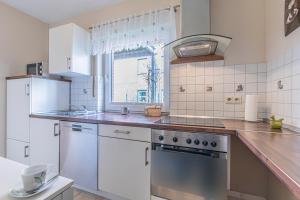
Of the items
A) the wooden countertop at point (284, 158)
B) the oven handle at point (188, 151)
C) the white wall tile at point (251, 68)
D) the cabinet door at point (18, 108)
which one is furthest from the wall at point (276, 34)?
the cabinet door at point (18, 108)

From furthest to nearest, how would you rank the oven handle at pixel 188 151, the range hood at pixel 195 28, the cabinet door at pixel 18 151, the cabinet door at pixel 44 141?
the cabinet door at pixel 18 151, the cabinet door at pixel 44 141, the range hood at pixel 195 28, the oven handle at pixel 188 151

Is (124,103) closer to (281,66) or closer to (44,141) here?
(44,141)

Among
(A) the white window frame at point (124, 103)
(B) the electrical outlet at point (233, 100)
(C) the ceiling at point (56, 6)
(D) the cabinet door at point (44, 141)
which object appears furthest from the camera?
(C) the ceiling at point (56, 6)

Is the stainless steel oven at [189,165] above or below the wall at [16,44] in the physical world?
below

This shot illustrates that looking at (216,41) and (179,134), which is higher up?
(216,41)

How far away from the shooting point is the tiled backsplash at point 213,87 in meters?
1.72

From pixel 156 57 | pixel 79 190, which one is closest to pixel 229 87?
pixel 156 57

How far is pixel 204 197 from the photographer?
54.1 inches

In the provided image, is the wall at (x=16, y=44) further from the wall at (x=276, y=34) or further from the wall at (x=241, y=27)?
the wall at (x=276, y=34)

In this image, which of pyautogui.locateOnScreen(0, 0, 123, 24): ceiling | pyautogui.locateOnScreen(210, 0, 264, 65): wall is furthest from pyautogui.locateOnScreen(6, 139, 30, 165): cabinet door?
pyautogui.locateOnScreen(210, 0, 264, 65): wall

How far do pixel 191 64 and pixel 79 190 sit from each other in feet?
6.18

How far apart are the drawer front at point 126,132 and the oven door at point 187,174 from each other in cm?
13

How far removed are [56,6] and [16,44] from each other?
2.69ft

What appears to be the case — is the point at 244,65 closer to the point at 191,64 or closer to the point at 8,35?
the point at 191,64
